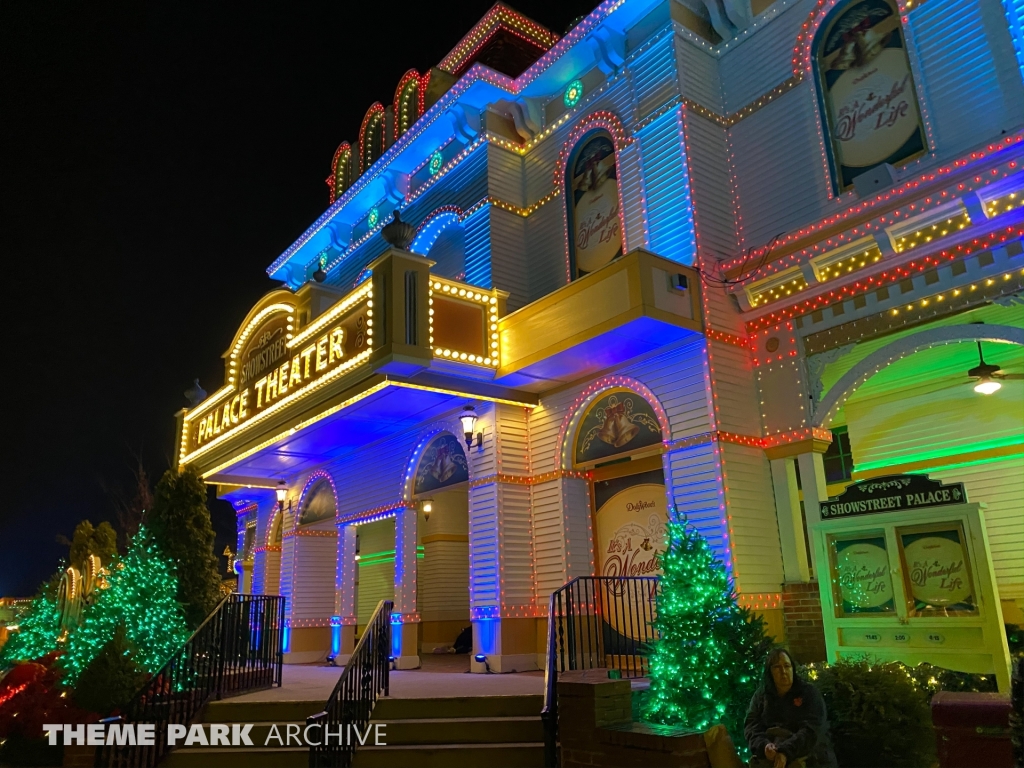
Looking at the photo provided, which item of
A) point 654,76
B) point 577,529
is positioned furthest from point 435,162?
point 577,529

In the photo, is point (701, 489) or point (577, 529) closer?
point (701, 489)

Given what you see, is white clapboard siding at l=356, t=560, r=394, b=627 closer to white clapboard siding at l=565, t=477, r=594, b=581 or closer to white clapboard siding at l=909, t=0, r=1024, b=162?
white clapboard siding at l=565, t=477, r=594, b=581

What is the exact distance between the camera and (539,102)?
15.6 metres

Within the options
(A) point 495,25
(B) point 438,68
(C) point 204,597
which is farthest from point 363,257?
(C) point 204,597

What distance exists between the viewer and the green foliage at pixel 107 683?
9.49 metres

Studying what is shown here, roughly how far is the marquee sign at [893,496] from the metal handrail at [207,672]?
8.11 metres

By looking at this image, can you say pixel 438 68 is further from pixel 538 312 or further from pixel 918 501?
pixel 918 501

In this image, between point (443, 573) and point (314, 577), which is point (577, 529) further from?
point (314, 577)

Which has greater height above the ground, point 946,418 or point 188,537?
point 946,418

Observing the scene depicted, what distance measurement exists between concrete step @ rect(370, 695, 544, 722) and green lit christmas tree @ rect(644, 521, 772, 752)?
57.7 inches

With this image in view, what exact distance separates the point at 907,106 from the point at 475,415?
8.32m

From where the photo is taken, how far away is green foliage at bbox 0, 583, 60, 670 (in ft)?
48.8

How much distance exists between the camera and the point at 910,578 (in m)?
8.51

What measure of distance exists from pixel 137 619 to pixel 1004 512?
506 inches
